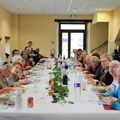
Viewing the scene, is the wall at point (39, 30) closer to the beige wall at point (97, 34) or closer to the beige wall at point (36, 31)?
the beige wall at point (36, 31)

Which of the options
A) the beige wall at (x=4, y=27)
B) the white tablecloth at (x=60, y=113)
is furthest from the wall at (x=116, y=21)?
the white tablecloth at (x=60, y=113)

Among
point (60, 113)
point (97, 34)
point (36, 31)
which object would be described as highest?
point (36, 31)

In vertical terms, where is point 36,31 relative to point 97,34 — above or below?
above

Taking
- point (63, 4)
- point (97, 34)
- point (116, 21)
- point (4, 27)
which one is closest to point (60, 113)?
point (63, 4)

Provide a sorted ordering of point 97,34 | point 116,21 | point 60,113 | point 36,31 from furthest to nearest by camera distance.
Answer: point 36,31 < point 97,34 < point 116,21 < point 60,113

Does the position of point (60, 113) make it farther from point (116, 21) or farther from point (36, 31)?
point (36, 31)

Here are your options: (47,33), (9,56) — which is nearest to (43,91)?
(9,56)

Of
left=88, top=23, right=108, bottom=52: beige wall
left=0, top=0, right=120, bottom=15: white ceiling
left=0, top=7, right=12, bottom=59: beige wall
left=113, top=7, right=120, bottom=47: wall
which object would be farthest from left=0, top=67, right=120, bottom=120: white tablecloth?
left=88, top=23, right=108, bottom=52: beige wall

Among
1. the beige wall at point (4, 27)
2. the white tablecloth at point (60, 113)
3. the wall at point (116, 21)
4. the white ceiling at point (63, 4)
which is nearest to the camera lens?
the white tablecloth at point (60, 113)

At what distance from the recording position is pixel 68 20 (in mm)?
13781

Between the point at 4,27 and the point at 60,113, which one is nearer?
the point at 60,113

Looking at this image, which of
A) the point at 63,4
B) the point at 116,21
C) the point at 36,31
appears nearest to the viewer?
the point at 63,4

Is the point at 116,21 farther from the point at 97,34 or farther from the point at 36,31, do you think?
the point at 36,31

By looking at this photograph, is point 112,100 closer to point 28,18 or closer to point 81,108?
point 81,108
